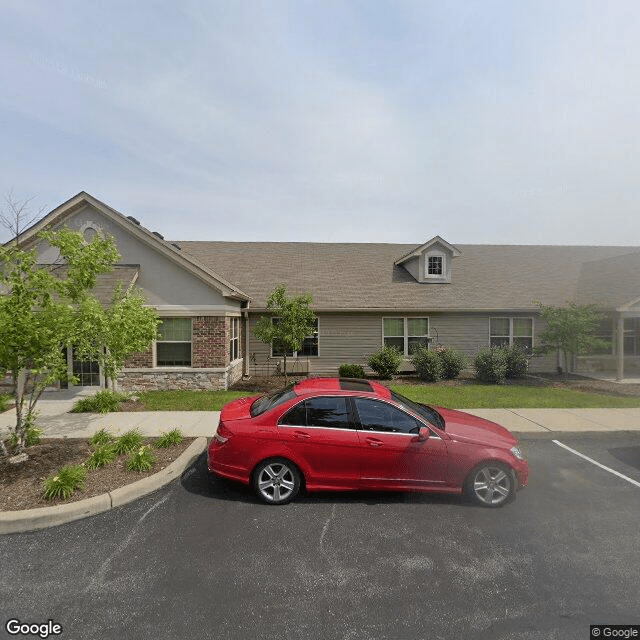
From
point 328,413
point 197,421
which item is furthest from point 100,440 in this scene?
point 328,413

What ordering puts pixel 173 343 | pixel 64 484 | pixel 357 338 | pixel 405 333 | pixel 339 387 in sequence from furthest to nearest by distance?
1. pixel 405 333
2. pixel 357 338
3. pixel 173 343
4. pixel 339 387
5. pixel 64 484

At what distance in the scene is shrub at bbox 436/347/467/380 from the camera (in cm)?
1525

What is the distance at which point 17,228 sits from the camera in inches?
631

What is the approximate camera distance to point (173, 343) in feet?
42.4

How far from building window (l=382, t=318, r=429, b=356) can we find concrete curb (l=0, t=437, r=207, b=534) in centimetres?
1227

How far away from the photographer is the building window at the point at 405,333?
16.6 m

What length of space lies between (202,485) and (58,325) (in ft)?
11.1

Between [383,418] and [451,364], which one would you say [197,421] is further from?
[451,364]

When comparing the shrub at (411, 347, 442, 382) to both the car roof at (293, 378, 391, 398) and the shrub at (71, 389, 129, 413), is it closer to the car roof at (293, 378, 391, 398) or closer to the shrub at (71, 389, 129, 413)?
the car roof at (293, 378, 391, 398)

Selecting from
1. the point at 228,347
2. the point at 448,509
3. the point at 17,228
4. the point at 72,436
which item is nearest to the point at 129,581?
the point at 448,509

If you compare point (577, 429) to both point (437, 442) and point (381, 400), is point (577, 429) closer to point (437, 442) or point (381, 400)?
point (437, 442)

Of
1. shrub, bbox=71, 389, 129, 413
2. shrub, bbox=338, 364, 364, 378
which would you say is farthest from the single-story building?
shrub, bbox=71, 389, 129, 413

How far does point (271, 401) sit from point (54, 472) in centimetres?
355

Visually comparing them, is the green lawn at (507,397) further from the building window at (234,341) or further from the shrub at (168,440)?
the shrub at (168,440)
